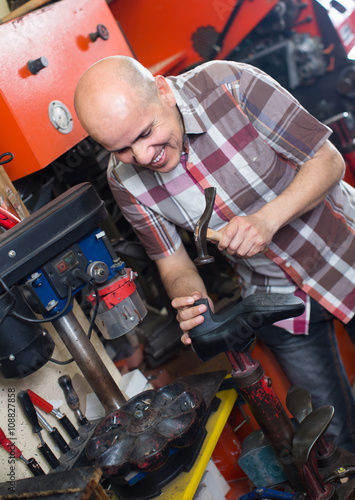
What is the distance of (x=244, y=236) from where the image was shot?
1044 mm

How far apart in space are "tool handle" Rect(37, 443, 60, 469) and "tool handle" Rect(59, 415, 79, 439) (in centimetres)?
8

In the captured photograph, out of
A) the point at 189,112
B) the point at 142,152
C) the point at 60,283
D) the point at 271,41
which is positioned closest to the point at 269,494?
the point at 60,283

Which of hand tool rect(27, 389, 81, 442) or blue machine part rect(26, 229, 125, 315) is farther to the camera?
hand tool rect(27, 389, 81, 442)

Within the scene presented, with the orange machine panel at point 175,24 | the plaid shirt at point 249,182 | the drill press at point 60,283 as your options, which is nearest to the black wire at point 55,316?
the drill press at point 60,283

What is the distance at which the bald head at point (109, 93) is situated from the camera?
1051mm

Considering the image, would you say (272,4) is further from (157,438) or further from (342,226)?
(157,438)

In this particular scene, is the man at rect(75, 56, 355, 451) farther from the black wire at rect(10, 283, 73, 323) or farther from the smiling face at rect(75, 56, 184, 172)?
the black wire at rect(10, 283, 73, 323)

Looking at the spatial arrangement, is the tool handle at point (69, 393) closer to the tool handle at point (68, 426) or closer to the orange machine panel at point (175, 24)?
the tool handle at point (68, 426)

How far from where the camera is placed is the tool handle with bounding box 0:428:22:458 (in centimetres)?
104

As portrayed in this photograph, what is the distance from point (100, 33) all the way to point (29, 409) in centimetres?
119

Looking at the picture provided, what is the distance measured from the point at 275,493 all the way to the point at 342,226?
74 centimetres

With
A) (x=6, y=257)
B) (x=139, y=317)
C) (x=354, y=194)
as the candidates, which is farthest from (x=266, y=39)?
(x=6, y=257)

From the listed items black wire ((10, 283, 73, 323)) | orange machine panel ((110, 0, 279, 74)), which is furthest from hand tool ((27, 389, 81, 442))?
orange machine panel ((110, 0, 279, 74))

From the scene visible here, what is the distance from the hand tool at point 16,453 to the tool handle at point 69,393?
21cm
